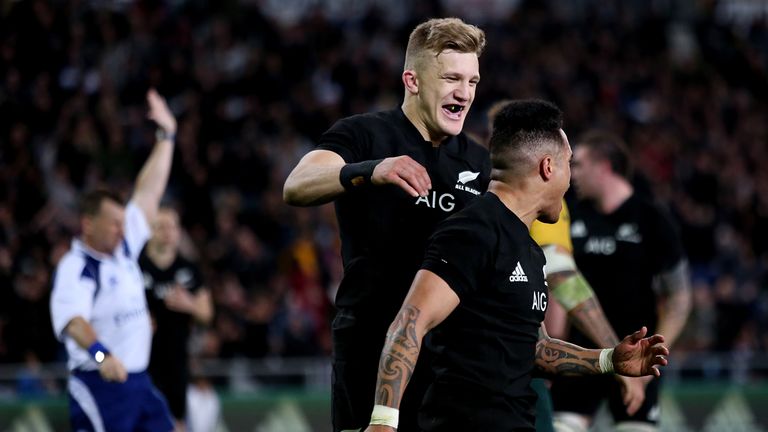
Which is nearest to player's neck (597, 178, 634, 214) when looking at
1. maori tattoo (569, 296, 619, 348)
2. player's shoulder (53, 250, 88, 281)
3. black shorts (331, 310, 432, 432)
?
maori tattoo (569, 296, 619, 348)

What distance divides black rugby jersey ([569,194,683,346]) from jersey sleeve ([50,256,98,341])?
3.27 meters

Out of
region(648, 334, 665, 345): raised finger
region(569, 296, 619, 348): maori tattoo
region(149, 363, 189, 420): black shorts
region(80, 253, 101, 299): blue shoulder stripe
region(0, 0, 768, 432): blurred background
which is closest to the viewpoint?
region(648, 334, 665, 345): raised finger

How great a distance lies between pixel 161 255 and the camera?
1081 centimetres

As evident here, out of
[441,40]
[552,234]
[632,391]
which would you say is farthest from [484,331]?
[632,391]

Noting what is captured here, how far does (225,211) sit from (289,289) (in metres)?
1.43

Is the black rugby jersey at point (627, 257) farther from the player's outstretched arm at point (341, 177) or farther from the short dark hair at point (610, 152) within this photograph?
the player's outstretched arm at point (341, 177)

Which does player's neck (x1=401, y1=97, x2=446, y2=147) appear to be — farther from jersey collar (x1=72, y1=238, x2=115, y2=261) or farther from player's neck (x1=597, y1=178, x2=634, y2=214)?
jersey collar (x1=72, y1=238, x2=115, y2=261)

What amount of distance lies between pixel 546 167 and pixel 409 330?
935 millimetres

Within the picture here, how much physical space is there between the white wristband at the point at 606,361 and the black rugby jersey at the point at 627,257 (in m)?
2.90

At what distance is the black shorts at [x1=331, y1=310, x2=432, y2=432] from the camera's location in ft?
18.0

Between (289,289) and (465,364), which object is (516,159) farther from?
(289,289)

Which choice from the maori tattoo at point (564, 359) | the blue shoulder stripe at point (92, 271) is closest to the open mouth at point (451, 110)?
the maori tattoo at point (564, 359)

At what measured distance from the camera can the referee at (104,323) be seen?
7.96 metres

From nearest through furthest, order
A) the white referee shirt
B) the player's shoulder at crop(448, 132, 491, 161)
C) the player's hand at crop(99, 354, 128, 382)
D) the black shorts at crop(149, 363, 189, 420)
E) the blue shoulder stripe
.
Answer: the player's shoulder at crop(448, 132, 491, 161) → the player's hand at crop(99, 354, 128, 382) → the white referee shirt → the blue shoulder stripe → the black shorts at crop(149, 363, 189, 420)
